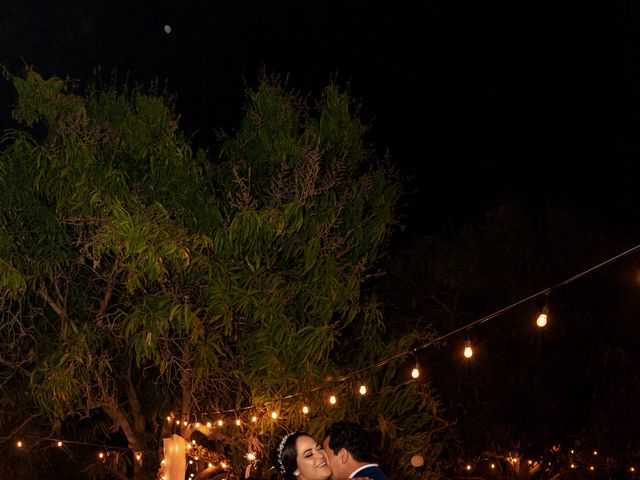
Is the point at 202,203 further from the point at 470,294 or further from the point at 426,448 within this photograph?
the point at 470,294

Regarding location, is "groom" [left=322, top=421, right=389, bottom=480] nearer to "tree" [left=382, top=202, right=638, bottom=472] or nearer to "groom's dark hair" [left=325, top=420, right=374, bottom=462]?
A: "groom's dark hair" [left=325, top=420, right=374, bottom=462]

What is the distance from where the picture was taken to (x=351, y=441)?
139 inches

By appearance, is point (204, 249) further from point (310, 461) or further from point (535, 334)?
point (535, 334)

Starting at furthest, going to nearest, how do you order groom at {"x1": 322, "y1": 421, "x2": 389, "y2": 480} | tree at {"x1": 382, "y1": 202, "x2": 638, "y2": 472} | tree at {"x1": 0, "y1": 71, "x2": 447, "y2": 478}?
tree at {"x1": 382, "y1": 202, "x2": 638, "y2": 472} < tree at {"x1": 0, "y1": 71, "x2": 447, "y2": 478} < groom at {"x1": 322, "y1": 421, "x2": 389, "y2": 480}

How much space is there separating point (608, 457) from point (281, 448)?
14740 millimetres

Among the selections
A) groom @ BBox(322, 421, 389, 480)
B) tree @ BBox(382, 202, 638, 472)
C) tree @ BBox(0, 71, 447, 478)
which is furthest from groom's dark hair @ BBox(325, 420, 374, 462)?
tree @ BBox(382, 202, 638, 472)

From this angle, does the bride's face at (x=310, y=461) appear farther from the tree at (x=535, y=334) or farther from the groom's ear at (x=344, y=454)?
the tree at (x=535, y=334)

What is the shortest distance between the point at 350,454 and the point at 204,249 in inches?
158

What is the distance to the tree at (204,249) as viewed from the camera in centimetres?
693

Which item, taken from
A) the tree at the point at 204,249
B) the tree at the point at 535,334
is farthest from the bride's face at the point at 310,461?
the tree at the point at 535,334

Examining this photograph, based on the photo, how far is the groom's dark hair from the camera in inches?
139

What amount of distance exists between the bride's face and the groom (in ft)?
0.15

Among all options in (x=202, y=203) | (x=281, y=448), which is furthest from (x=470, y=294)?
(x=281, y=448)

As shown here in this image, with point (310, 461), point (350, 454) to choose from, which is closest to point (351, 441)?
point (350, 454)
